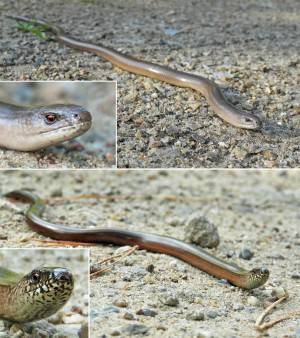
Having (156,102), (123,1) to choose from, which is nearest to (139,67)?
(156,102)

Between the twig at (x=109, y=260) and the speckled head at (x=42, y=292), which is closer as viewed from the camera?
the speckled head at (x=42, y=292)

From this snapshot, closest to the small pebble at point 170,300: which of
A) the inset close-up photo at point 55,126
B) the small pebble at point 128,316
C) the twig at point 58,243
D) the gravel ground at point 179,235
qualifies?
the gravel ground at point 179,235

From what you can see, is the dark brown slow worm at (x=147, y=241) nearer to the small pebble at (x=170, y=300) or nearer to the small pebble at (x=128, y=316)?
the small pebble at (x=170, y=300)

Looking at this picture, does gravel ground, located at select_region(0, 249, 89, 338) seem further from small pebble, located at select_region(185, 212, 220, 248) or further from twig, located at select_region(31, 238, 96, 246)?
small pebble, located at select_region(185, 212, 220, 248)

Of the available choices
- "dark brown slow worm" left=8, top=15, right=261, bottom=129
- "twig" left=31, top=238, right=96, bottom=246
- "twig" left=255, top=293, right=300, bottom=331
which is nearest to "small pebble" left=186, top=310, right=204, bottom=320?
"twig" left=255, top=293, right=300, bottom=331

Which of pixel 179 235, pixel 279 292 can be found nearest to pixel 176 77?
pixel 179 235

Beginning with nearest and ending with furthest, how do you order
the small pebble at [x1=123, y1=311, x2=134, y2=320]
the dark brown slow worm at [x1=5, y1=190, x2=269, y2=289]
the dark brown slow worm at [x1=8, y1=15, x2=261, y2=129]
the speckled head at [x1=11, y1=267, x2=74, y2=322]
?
the speckled head at [x1=11, y1=267, x2=74, y2=322]
the small pebble at [x1=123, y1=311, x2=134, y2=320]
the dark brown slow worm at [x1=5, y1=190, x2=269, y2=289]
the dark brown slow worm at [x1=8, y1=15, x2=261, y2=129]

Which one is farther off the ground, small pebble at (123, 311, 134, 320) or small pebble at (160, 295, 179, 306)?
small pebble at (123, 311, 134, 320)

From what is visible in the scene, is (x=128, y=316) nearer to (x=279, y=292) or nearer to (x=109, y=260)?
(x=109, y=260)
